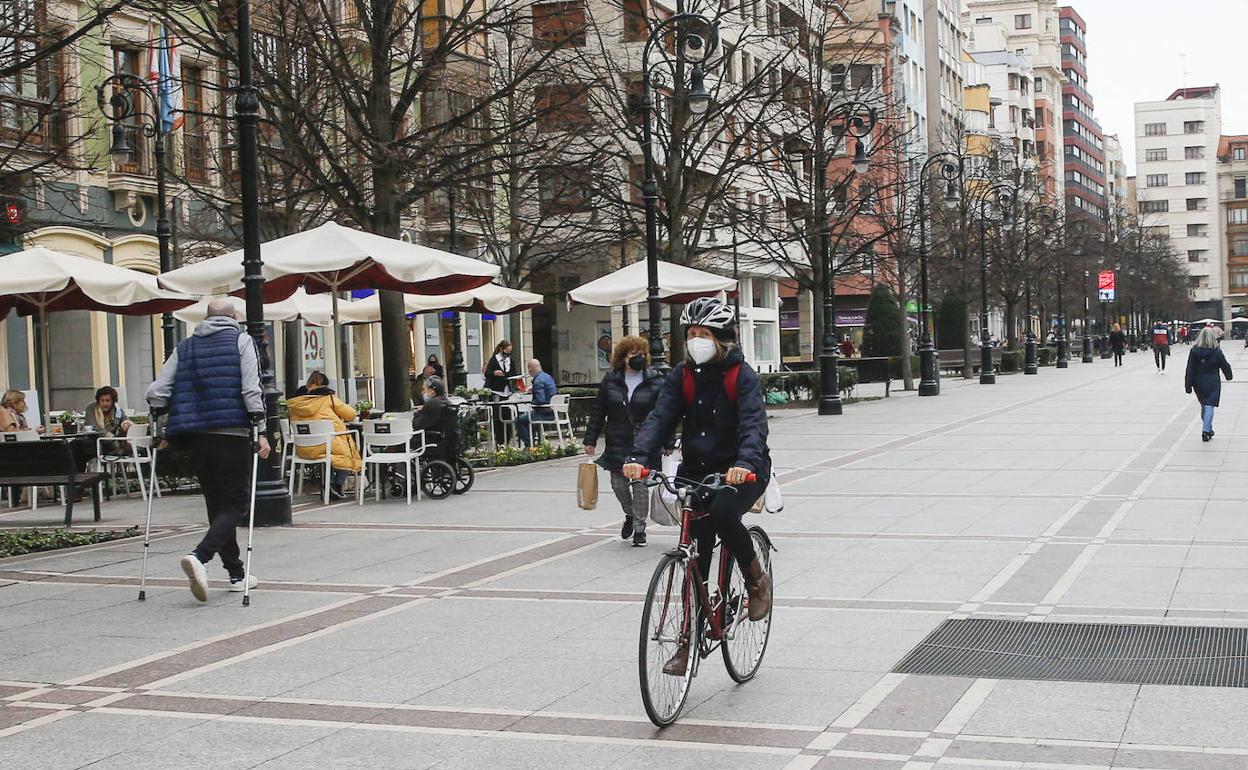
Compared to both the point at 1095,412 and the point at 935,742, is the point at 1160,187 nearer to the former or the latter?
the point at 1095,412

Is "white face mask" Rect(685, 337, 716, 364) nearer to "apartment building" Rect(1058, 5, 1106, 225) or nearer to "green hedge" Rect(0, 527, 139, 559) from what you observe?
"green hedge" Rect(0, 527, 139, 559)

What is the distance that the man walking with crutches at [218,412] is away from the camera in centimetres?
980

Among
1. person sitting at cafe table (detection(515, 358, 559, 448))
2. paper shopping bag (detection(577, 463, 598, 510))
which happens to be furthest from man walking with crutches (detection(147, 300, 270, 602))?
person sitting at cafe table (detection(515, 358, 559, 448))

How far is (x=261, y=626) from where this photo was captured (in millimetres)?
8742

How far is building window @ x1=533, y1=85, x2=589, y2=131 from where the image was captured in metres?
19.8

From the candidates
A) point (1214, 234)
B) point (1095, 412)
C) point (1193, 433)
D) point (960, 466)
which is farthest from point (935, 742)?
point (1214, 234)

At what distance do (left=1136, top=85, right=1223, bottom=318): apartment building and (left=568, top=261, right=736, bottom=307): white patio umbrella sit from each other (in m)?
159

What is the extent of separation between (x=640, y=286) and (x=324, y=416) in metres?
9.00

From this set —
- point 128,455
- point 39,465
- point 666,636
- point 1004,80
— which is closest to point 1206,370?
point 128,455

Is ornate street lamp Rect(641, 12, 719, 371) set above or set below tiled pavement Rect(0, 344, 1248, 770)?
above

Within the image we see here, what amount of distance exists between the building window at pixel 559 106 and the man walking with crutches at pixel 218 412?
9706 millimetres

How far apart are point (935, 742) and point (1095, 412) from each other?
24.6 meters

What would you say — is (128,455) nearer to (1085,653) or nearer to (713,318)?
(713,318)

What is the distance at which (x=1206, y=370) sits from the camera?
21109mm
